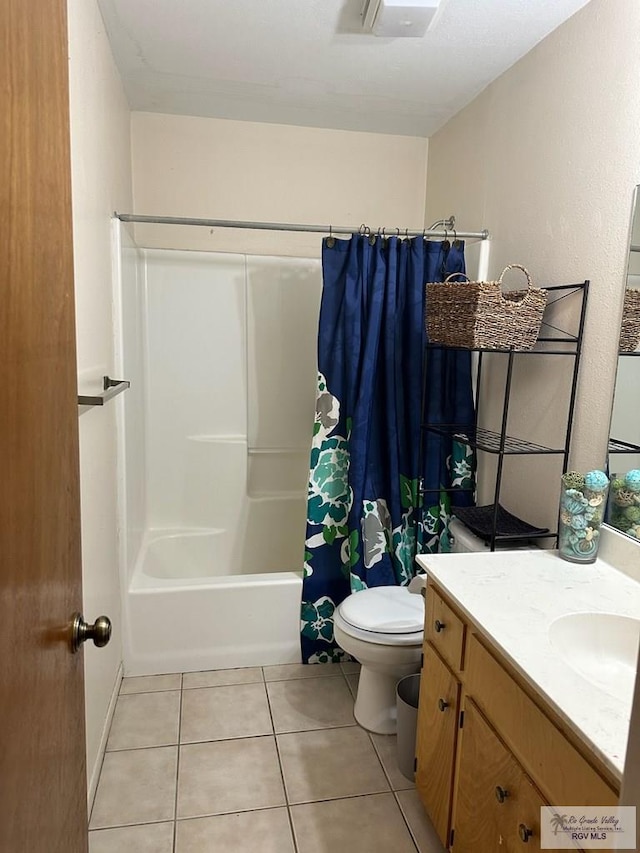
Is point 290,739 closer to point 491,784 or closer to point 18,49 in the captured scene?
point 491,784

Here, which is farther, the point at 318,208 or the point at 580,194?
the point at 318,208

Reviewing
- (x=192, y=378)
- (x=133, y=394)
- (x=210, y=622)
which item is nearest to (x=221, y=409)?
(x=192, y=378)

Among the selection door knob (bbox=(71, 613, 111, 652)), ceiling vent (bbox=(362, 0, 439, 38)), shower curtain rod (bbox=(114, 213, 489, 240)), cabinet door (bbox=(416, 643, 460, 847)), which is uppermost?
ceiling vent (bbox=(362, 0, 439, 38))

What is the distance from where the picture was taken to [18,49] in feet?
2.09

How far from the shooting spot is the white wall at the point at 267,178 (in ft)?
9.21

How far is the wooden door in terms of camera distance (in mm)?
617

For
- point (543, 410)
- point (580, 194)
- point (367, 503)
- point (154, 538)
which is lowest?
point (154, 538)

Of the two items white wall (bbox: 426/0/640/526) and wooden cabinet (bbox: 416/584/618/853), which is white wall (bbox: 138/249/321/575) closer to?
white wall (bbox: 426/0/640/526)

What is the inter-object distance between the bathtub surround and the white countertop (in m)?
1.50

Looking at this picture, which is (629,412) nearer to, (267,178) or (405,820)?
(405,820)

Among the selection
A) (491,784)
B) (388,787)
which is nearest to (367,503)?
(388,787)

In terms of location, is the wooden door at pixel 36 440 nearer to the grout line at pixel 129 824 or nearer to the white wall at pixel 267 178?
the grout line at pixel 129 824

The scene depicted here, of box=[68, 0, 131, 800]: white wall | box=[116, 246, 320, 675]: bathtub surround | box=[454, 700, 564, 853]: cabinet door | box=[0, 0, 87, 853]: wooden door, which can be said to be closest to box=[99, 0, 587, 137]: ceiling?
box=[68, 0, 131, 800]: white wall

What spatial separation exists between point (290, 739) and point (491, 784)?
1.00 meters
